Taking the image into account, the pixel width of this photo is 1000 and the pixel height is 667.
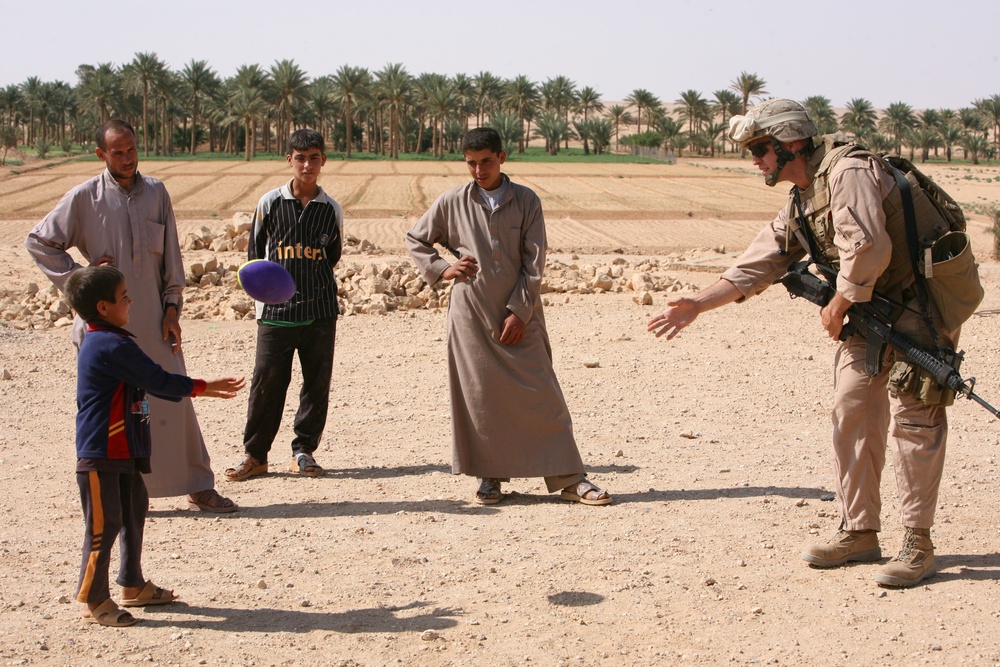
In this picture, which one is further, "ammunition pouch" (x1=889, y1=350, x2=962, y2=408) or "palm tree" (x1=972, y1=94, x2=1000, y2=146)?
"palm tree" (x1=972, y1=94, x2=1000, y2=146)

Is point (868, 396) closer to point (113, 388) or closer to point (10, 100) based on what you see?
point (113, 388)

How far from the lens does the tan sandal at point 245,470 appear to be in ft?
20.5

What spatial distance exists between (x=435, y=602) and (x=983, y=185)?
49.2 meters

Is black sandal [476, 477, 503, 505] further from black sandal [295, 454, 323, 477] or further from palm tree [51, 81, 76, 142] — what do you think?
palm tree [51, 81, 76, 142]

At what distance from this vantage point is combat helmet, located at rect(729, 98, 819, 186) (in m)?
4.39

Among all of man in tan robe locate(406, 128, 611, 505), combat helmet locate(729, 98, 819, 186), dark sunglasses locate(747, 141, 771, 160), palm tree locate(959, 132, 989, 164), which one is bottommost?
man in tan robe locate(406, 128, 611, 505)

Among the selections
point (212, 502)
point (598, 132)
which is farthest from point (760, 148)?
point (598, 132)

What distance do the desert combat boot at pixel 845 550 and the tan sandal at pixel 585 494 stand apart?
1250mm

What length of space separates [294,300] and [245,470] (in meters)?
1.06

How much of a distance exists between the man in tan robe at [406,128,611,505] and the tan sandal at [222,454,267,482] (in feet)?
4.59

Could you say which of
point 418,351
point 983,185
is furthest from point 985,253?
point 983,185

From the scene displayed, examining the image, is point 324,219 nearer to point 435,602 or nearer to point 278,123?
point 435,602

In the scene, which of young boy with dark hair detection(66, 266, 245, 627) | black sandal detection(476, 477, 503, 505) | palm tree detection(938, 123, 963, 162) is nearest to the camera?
young boy with dark hair detection(66, 266, 245, 627)

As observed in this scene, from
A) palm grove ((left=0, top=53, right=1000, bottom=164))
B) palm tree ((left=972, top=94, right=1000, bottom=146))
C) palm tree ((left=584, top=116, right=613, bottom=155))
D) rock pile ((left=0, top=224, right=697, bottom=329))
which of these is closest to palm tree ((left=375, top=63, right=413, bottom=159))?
palm grove ((left=0, top=53, right=1000, bottom=164))
